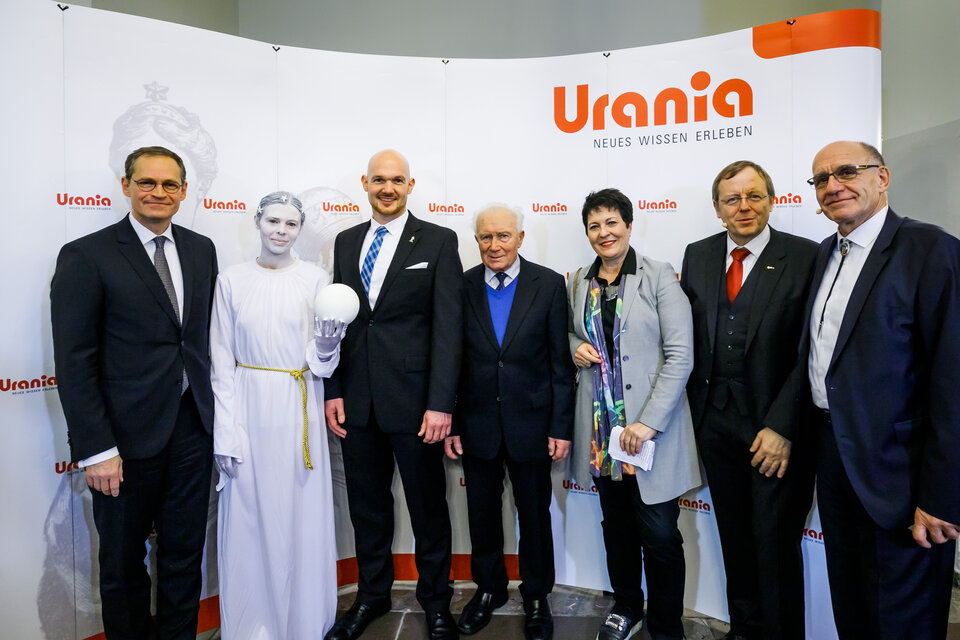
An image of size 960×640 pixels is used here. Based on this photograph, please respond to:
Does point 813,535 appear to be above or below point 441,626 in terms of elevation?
above

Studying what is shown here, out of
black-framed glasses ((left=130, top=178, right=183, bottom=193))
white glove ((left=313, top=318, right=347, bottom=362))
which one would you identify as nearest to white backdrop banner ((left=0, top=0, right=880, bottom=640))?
black-framed glasses ((left=130, top=178, right=183, bottom=193))

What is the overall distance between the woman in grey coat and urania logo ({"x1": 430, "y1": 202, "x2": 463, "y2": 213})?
Result: 3.11 feet

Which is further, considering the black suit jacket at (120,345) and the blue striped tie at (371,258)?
the blue striped tie at (371,258)

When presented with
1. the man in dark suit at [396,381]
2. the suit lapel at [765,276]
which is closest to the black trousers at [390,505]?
the man in dark suit at [396,381]

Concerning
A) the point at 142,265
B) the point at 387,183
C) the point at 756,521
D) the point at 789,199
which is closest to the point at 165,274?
the point at 142,265

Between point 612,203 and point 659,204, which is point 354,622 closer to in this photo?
point 612,203

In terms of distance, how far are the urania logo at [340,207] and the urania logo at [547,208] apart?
3.44 ft

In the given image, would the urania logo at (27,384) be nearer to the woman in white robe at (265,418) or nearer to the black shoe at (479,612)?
the woman in white robe at (265,418)

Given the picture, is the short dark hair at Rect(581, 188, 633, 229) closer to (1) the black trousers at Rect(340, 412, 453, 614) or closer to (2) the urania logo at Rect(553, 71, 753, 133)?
(2) the urania logo at Rect(553, 71, 753, 133)

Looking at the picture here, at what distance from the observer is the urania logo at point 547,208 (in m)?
3.02

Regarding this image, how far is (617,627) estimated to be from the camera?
249 centimetres

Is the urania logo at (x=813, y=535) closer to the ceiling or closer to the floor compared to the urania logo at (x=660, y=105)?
closer to the floor

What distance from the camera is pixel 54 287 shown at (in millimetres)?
1966

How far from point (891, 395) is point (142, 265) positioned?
8.98 ft
